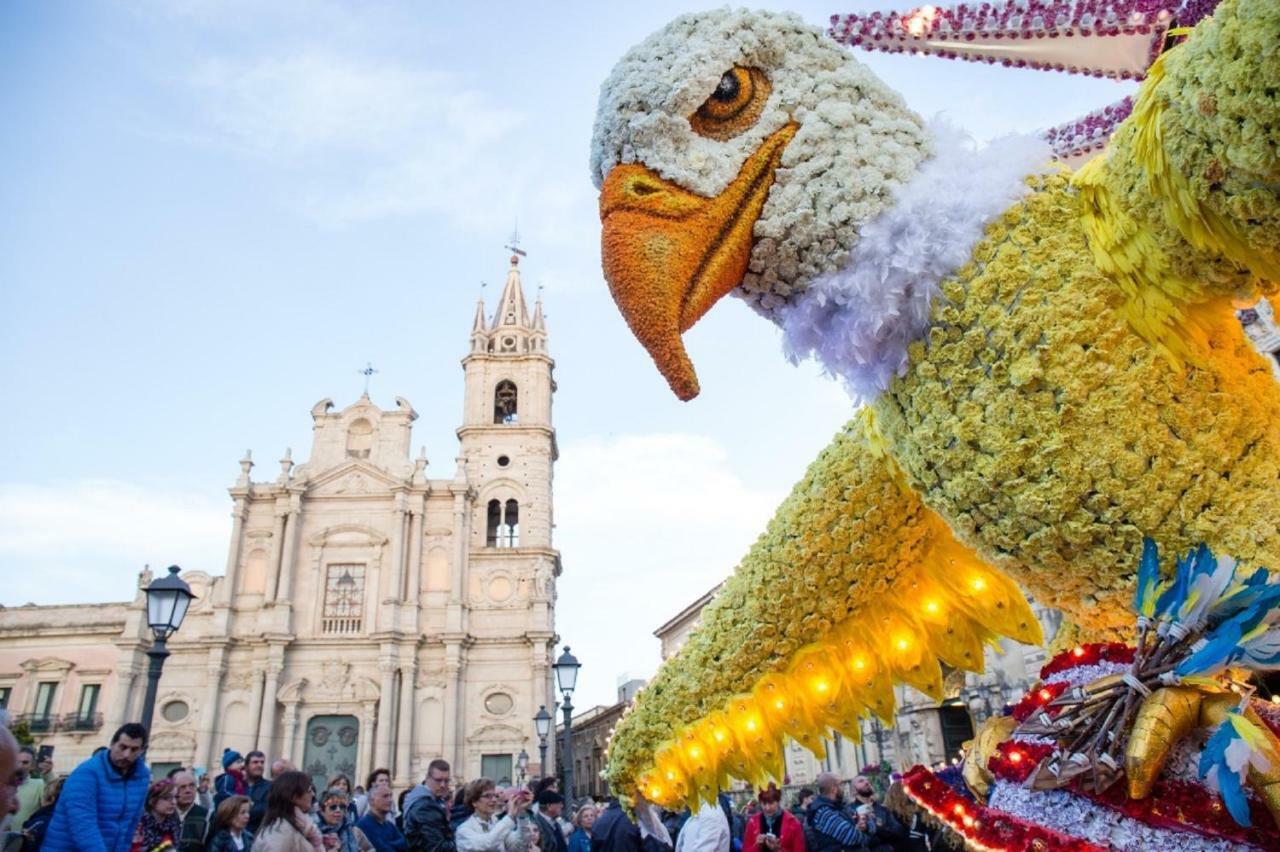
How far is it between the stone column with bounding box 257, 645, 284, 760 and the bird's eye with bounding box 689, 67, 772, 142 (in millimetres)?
24745

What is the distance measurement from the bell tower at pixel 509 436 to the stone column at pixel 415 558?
68.0 inches

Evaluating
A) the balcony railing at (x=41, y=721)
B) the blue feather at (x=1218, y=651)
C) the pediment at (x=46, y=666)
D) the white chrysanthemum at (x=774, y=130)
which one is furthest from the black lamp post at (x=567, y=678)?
the pediment at (x=46, y=666)

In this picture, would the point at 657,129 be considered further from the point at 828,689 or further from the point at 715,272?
the point at 828,689

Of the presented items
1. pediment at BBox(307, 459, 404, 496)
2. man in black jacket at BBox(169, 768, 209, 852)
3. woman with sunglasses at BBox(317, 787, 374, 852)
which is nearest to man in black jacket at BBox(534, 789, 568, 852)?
woman with sunglasses at BBox(317, 787, 374, 852)

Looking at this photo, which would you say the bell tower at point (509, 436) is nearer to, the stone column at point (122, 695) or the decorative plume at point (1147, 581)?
the stone column at point (122, 695)

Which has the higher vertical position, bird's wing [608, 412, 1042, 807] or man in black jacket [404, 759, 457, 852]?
bird's wing [608, 412, 1042, 807]

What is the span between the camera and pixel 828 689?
2.07 metres

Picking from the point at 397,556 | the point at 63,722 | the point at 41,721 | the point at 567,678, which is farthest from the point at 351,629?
the point at 567,678

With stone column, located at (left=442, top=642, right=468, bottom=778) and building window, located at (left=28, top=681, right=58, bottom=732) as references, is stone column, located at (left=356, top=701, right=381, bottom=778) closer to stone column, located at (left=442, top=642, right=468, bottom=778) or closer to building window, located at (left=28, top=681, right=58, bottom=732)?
stone column, located at (left=442, top=642, right=468, bottom=778)

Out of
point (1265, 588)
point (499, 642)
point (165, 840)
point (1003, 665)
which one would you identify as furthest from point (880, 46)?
point (499, 642)

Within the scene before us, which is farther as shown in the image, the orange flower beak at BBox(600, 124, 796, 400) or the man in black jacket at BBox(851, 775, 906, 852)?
the man in black jacket at BBox(851, 775, 906, 852)

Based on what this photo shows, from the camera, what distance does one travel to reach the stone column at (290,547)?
81.5 feet

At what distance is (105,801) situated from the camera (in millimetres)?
3691

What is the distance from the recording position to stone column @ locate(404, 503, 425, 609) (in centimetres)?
2536
